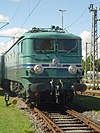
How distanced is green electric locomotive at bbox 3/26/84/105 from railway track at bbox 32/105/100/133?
118cm

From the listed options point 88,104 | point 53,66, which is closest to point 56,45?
point 53,66

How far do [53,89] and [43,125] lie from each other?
3.52m

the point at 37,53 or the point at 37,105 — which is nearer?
the point at 37,53

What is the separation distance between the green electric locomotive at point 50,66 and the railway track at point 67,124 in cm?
118

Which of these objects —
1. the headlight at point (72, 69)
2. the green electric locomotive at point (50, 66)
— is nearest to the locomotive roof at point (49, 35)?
the green electric locomotive at point (50, 66)

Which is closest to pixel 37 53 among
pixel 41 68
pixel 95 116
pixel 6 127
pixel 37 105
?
pixel 41 68

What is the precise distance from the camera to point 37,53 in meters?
15.1

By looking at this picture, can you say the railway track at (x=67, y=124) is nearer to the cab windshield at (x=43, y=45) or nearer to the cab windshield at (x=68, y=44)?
the cab windshield at (x=43, y=45)

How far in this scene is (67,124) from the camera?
11688 millimetres

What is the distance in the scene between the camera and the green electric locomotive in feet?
48.5

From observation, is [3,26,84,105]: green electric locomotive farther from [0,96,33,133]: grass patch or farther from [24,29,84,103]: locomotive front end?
[0,96,33,133]: grass patch

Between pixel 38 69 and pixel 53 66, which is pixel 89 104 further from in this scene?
pixel 38 69

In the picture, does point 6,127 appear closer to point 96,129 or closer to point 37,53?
point 96,129

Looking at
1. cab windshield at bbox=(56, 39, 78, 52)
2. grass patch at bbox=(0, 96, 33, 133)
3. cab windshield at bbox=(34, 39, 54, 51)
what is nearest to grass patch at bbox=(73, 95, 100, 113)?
cab windshield at bbox=(56, 39, 78, 52)
